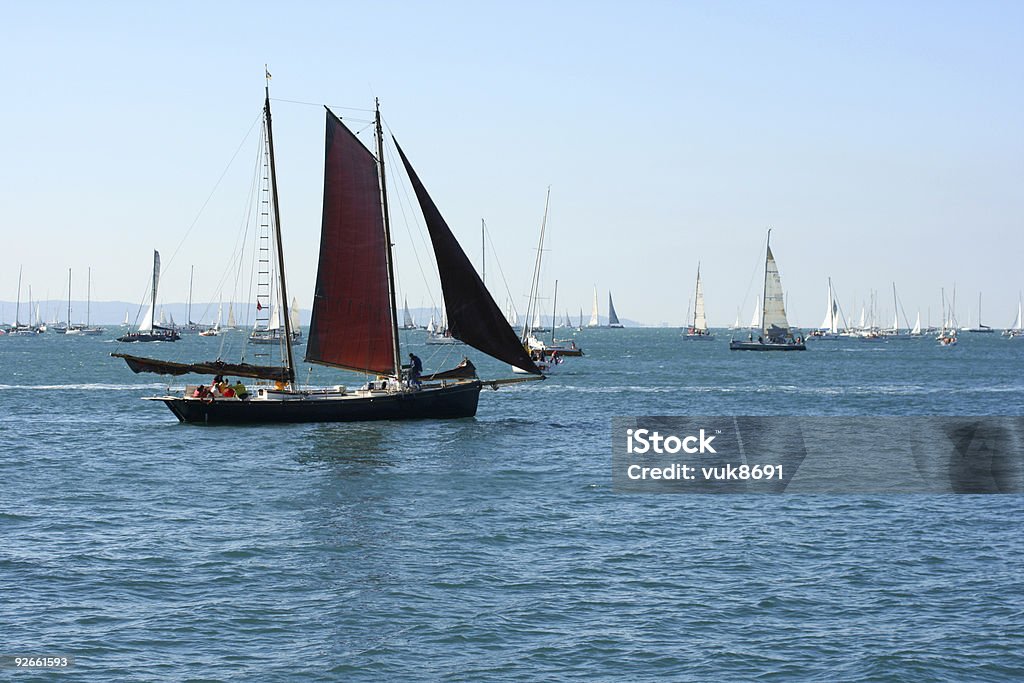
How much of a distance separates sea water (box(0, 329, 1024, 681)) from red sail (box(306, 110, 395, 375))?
8.10m

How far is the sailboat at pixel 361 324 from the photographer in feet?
180

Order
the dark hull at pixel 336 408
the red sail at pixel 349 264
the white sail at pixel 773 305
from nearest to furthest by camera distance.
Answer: the dark hull at pixel 336 408 < the red sail at pixel 349 264 < the white sail at pixel 773 305

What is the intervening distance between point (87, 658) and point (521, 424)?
4079cm

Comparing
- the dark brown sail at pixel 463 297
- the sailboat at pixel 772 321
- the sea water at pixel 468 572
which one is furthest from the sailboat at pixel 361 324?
the sailboat at pixel 772 321

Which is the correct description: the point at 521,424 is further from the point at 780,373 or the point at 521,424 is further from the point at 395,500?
the point at 780,373

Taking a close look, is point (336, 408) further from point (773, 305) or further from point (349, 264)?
point (773, 305)

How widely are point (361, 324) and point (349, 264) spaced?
275 centimetres

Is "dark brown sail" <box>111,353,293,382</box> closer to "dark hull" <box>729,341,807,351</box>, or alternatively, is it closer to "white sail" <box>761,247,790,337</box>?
"white sail" <box>761,247,790,337</box>

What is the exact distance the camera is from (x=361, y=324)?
56250 millimetres

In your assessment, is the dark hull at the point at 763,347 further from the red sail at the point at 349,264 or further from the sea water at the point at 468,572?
the sea water at the point at 468,572

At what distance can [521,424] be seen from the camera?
60188 mm

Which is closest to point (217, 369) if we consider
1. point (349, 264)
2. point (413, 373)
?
point (349, 264)

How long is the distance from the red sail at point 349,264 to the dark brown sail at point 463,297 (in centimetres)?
259

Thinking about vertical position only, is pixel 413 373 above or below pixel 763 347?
above
